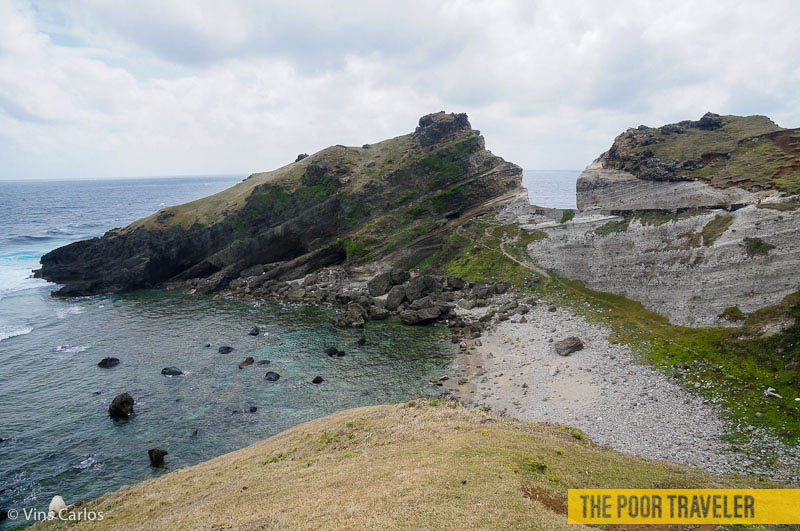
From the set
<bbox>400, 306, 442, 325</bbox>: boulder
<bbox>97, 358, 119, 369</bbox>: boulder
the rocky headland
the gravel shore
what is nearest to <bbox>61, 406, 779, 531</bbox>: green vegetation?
the gravel shore

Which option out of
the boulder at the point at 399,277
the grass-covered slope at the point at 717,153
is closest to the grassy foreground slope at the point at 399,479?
the grass-covered slope at the point at 717,153

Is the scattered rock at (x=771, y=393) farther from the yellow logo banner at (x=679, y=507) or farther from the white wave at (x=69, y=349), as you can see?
the white wave at (x=69, y=349)

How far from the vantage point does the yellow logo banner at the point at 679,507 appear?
1550cm

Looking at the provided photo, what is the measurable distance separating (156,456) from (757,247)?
55915mm

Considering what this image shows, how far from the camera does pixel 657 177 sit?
2083 inches

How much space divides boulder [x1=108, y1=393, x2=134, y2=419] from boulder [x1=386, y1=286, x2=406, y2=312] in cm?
3462

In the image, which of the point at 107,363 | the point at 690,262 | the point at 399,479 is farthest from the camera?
the point at 107,363

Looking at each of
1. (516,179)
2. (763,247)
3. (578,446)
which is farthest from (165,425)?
(516,179)

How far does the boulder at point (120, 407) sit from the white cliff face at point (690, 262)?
53.8 m

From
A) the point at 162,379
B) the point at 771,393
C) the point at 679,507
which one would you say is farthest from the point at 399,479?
the point at 162,379

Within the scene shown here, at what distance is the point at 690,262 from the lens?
1687 inches

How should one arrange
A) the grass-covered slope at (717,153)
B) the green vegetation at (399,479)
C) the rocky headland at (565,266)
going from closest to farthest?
the green vegetation at (399,479), the rocky headland at (565,266), the grass-covered slope at (717,153)

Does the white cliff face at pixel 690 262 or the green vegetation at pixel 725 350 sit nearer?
the green vegetation at pixel 725 350

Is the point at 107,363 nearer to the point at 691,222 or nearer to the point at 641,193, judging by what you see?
the point at 691,222
